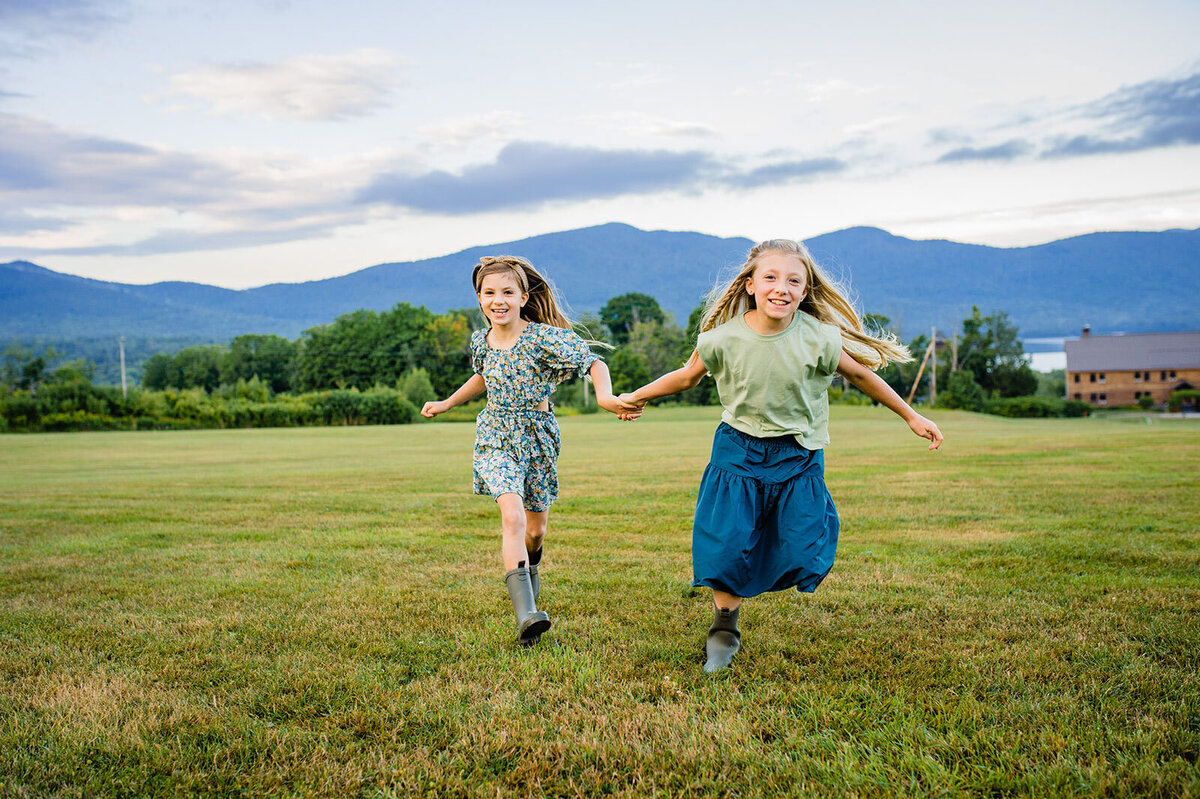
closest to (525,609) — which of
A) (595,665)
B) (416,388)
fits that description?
(595,665)

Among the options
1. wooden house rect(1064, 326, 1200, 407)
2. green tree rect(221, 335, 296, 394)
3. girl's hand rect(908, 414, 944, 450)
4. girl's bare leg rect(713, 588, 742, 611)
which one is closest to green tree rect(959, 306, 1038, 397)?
wooden house rect(1064, 326, 1200, 407)

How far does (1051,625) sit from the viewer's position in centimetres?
419

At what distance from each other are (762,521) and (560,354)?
1.56 m

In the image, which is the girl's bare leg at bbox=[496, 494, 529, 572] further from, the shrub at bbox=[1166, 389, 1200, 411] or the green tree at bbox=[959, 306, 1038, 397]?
the shrub at bbox=[1166, 389, 1200, 411]

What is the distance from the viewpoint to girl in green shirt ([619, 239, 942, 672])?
3771 mm

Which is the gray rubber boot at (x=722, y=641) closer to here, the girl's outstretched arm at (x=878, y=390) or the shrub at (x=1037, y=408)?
the girl's outstretched arm at (x=878, y=390)

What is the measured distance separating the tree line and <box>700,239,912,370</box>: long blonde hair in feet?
6.63

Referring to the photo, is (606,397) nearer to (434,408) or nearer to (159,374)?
(434,408)

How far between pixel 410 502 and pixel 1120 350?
83.0 metres

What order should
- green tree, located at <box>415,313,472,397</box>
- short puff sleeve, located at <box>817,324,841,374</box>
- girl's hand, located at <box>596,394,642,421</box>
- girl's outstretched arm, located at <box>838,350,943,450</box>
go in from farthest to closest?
green tree, located at <box>415,313,472,397</box> < girl's hand, located at <box>596,394,642,421</box> < girl's outstretched arm, located at <box>838,350,943,450</box> < short puff sleeve, located at <box>817,324,841,374</box>

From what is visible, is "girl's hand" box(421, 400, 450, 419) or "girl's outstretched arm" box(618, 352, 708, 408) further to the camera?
"girl's hand" box(421, 400, 450, 419)

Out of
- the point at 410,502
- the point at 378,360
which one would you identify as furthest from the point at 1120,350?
the point at 410,502

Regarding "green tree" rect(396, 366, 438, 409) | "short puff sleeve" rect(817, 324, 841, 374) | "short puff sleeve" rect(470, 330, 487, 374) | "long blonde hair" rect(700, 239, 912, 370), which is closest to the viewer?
"short puff sleeve" rect(817, 324, 841, 374)

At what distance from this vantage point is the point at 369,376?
85688 millimetres
